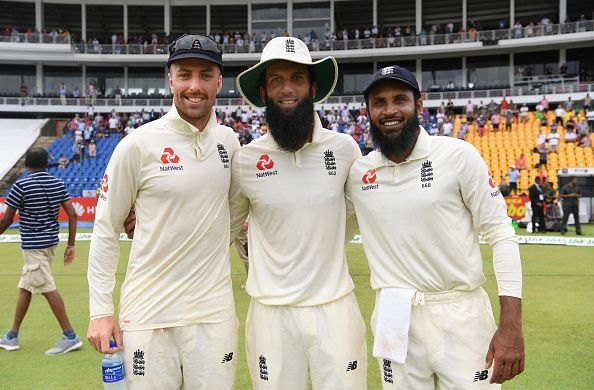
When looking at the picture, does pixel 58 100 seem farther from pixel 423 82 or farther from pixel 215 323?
pixel 215 323

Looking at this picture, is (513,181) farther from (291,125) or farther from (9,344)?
(291,125)

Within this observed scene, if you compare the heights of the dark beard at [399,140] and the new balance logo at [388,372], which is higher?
the dark beard at [399,140]

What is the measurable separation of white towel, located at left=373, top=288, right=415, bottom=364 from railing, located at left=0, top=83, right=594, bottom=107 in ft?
110

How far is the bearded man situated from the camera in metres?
3.24

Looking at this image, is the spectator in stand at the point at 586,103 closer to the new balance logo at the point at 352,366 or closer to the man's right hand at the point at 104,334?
the new balance logo at the point at 352,366

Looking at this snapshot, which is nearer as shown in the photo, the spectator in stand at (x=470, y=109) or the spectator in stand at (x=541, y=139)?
the spectator in stand at (x=541, y=139)

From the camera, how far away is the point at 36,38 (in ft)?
125

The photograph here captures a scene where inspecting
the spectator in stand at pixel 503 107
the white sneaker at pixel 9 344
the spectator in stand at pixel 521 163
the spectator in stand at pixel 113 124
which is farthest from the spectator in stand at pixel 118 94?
the white sneaker at pixel 9 344

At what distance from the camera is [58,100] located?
3862 cm

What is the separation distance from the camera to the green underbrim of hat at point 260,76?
3.53 m

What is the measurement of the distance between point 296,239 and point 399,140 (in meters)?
0.84

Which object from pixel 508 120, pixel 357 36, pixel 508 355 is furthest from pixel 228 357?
pixel 357 36

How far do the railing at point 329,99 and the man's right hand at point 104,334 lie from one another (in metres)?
→ 33.6

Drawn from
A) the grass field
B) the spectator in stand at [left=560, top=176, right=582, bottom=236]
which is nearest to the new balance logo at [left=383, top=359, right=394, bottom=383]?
the grass field
